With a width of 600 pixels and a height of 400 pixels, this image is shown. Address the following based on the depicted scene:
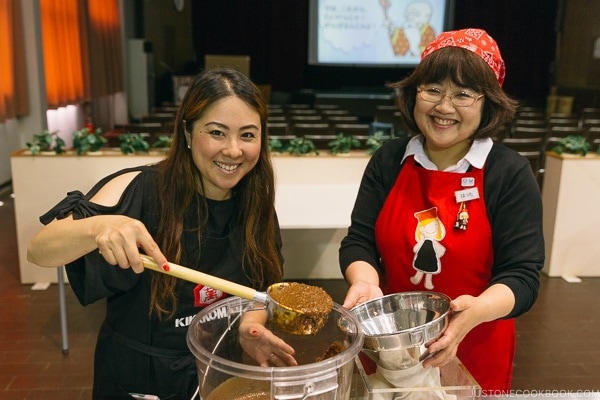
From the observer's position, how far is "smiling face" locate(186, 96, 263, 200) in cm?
125

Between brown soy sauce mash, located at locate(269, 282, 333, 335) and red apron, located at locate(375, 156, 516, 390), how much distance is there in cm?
49

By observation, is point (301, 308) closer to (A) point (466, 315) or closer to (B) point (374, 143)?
(A) point (466, 315)

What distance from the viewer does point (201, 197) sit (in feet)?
4.56

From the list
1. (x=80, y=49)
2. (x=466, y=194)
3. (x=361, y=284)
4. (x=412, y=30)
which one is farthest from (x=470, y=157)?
(x=412, y=30)

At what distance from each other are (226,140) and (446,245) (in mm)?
629

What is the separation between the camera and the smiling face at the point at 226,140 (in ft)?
4.10

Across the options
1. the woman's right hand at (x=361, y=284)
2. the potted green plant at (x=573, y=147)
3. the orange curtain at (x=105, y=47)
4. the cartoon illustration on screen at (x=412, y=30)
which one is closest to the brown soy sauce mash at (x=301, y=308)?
the woman's right hand at (x=361, y=284)

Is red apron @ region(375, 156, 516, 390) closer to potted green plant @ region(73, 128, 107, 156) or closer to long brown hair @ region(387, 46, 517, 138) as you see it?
long brown hair @ region(387, 46, 517, 138)

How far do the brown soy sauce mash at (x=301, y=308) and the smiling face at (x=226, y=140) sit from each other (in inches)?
13.9

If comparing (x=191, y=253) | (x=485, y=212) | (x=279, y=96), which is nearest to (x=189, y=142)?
(x=191, y=253)

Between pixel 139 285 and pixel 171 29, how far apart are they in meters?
11.9

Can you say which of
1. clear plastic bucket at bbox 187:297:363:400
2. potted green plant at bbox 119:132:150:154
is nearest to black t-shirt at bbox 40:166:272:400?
clear plastic bucket at bbox 187:297:363:400

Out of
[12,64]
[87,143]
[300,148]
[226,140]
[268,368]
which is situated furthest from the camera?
[12,64]

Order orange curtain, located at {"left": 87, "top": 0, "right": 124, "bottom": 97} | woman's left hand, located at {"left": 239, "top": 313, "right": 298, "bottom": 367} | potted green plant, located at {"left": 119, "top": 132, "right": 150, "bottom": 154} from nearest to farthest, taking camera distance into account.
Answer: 1. woman's left hand, located at {"left": 239, "top": 313, "right": 298, "bottom": 367}
2. potted green plant, located at {"left": 119, "top": 132, "right": 150, "bottom": 154}
3. orange curtain, located at {"left": 87, "top": 0, "right": 124, "bottom": 97}
